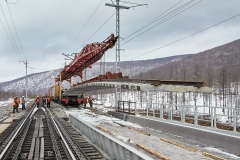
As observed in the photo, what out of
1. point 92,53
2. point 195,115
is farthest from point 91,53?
point 195,115

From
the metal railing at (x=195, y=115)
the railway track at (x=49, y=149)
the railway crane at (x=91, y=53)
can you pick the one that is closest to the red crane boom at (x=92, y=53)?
the railway crane at (x=91, y=53)

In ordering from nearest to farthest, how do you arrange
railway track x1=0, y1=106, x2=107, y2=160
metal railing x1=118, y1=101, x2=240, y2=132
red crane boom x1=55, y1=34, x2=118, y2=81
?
railway track x1=0, y1=106, x2=107, y2=160 < metal railing x1=118, y1=101, x2=240, y2=132 < red crane boom x1=55, y1=34, x2=118, y2=81

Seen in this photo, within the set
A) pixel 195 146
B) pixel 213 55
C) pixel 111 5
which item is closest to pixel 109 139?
pixel 195 146

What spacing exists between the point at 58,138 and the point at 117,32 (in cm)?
1229

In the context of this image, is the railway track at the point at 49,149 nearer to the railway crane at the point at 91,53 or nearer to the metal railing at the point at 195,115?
the metal railing at the point at 195,115

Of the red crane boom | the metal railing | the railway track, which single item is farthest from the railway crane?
the railway track

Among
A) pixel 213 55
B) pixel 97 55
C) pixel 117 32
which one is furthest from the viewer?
pixel 213 55

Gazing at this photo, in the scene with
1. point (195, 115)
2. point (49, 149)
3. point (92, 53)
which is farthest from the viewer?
point (92, 53)

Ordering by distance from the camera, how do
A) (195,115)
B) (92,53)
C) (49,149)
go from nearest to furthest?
(49,149), (195,115), (92,53)

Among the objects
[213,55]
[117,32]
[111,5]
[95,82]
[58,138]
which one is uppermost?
[213,55]

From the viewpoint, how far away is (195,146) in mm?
11062

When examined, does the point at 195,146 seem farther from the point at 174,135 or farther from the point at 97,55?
the point at 97,55

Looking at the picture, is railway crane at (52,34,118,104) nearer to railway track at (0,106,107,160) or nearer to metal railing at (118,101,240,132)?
metal railing at (118,101,240,132)

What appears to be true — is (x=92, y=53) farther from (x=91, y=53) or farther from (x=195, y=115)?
(x=195, y=115)
